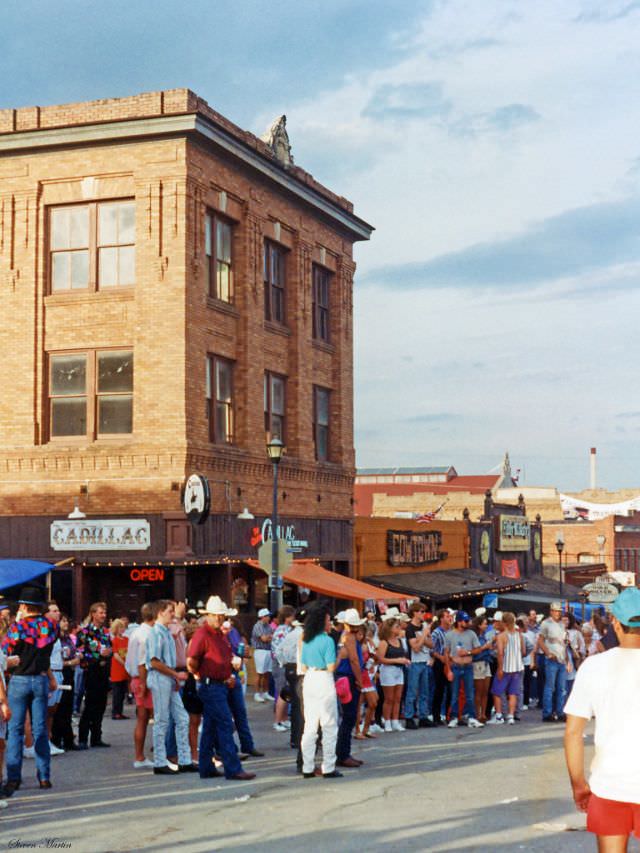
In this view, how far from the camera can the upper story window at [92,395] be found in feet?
93.2

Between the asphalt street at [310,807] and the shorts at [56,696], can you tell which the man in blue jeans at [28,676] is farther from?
the shorts at [56,696]

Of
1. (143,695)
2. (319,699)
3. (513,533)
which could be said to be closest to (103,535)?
(143,695)

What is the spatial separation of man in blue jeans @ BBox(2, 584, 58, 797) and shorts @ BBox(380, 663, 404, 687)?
23.2 feet

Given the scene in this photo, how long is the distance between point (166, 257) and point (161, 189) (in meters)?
1.58

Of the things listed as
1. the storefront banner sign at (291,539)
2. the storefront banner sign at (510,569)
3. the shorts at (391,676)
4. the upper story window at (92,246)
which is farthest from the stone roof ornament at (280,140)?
the storefront banner sign at (510,569)

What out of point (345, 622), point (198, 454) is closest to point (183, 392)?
point (198, 454)

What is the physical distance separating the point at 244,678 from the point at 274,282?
57.9ft

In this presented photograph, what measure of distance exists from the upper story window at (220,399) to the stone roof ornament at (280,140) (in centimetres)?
604

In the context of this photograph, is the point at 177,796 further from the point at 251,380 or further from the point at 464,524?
the point at 464,524

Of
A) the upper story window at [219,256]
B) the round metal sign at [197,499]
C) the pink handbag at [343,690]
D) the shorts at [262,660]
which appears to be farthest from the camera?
the upper story window at [219,256]

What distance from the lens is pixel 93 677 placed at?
52.6ft

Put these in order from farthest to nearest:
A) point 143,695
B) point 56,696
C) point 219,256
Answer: point 219,256
point 56,696
point 143,695

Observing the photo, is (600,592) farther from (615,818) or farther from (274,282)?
(615,818)

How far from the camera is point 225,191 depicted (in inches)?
1182
